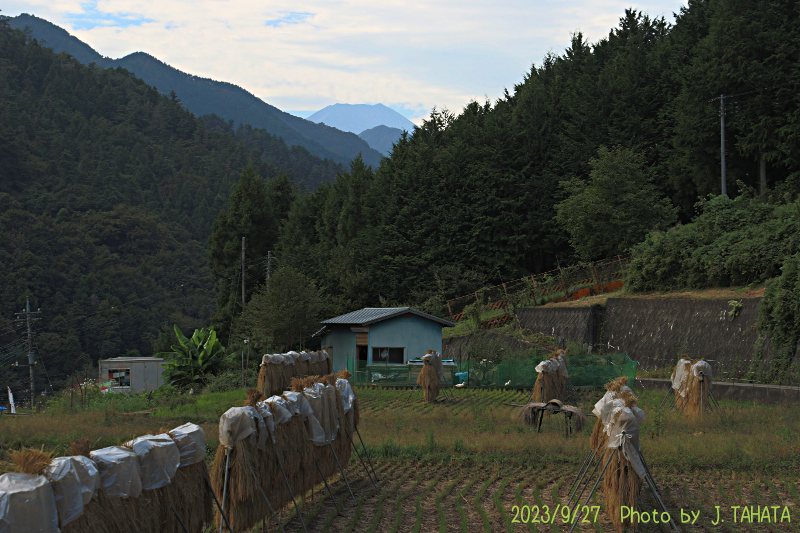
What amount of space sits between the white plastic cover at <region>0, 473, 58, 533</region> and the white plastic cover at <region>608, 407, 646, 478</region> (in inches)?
266

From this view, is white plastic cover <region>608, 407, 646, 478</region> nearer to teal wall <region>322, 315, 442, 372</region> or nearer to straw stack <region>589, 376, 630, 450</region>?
straw stack <region>589, 376, 630, 450</region>

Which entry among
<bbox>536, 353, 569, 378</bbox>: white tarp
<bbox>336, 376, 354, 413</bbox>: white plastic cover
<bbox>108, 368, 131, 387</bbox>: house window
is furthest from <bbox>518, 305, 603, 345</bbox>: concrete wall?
<bbox>108, 368, 131, 387</bbox>: house window

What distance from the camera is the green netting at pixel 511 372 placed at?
80.6 feet

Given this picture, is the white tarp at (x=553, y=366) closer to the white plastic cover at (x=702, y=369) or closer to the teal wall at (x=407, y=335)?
the white plastic cover at (x=702, y=369)

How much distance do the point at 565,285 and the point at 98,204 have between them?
214ft

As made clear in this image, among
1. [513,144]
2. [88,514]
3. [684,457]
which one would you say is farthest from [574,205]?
→ [88,514]

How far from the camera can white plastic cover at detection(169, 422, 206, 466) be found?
741 centimetres

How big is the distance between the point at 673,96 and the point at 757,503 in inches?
1746

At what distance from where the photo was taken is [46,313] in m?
63.5

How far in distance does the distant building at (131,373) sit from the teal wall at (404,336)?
56.2 feet

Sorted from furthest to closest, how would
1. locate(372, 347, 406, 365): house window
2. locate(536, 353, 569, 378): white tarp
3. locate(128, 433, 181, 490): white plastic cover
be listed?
locate(372, 347, 406, 365): house window, locate(536, 353, 569, 378): white tarp, locate(128, 433, 181, 490): white plastic cover

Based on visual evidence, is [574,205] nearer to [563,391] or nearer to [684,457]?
[563,391]

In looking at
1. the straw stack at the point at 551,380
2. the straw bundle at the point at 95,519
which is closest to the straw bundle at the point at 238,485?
the straw bundle at the point at 95,519

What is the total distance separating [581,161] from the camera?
50.8 meters
